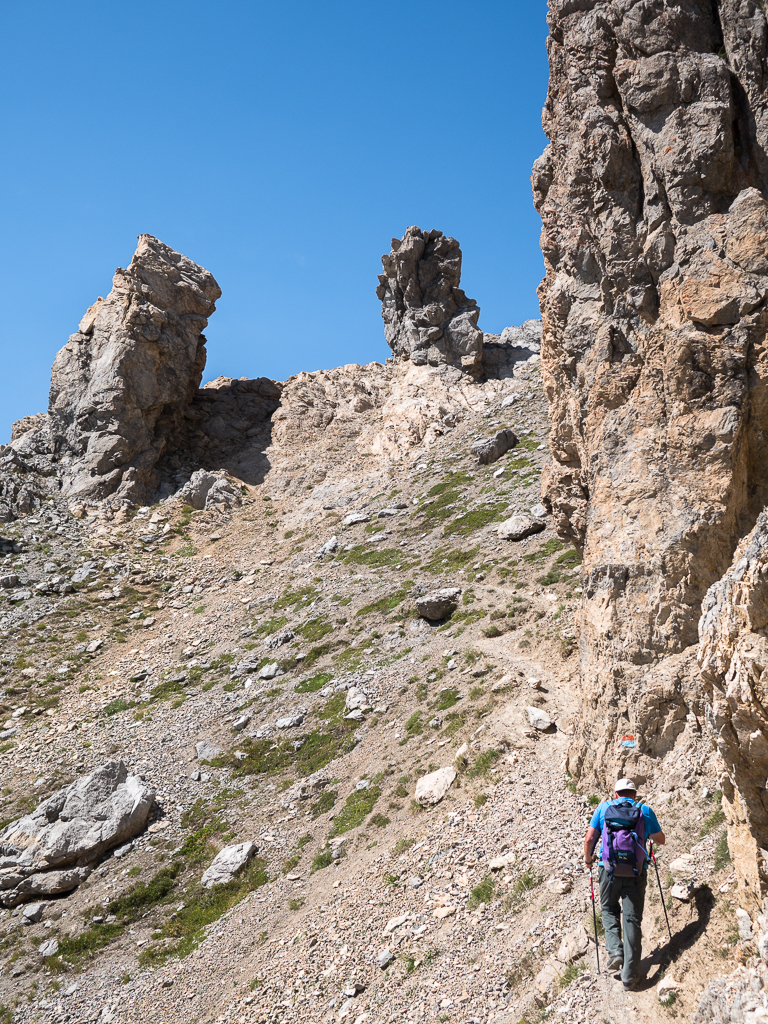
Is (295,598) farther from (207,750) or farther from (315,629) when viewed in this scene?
(207,750)

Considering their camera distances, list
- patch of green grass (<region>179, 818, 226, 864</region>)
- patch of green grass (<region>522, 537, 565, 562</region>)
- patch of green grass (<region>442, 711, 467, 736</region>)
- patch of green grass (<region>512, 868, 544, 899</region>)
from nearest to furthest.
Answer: patch of green grass (<region>512, 868, 544, 899</region>), patch of green grass (<region>442, 711, 467, 736</region>), patch of green grass (<region>179, 818, 226, 864</region>), patch of green grass (<region>522, 537, 565, 562</region>)

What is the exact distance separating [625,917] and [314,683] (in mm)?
18893

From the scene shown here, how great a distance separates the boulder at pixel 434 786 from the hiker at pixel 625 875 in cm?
840

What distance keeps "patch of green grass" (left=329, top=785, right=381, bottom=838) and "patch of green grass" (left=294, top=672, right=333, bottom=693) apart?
6.89m

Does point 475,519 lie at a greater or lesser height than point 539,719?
greater

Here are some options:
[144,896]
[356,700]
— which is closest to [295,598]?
[356,700]

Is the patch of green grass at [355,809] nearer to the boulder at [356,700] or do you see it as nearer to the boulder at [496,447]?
the boulder at [356,700]

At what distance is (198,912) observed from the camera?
18.7m

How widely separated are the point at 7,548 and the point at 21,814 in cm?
2686

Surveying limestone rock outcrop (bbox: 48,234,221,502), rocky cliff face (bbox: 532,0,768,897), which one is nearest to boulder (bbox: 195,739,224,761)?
rocky cliff face (bbox: 532,0,768,897)

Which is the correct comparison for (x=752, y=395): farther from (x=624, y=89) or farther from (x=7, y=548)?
(x=7, y=548)

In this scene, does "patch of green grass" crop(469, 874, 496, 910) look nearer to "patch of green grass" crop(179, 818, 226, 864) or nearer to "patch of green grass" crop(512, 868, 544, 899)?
"patch of green grass" crop(512, 868, 544, 899)

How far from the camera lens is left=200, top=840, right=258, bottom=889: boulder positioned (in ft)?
63.6

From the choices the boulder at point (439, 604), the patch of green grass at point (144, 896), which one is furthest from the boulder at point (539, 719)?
the patch of green grass at point (144, 896)
